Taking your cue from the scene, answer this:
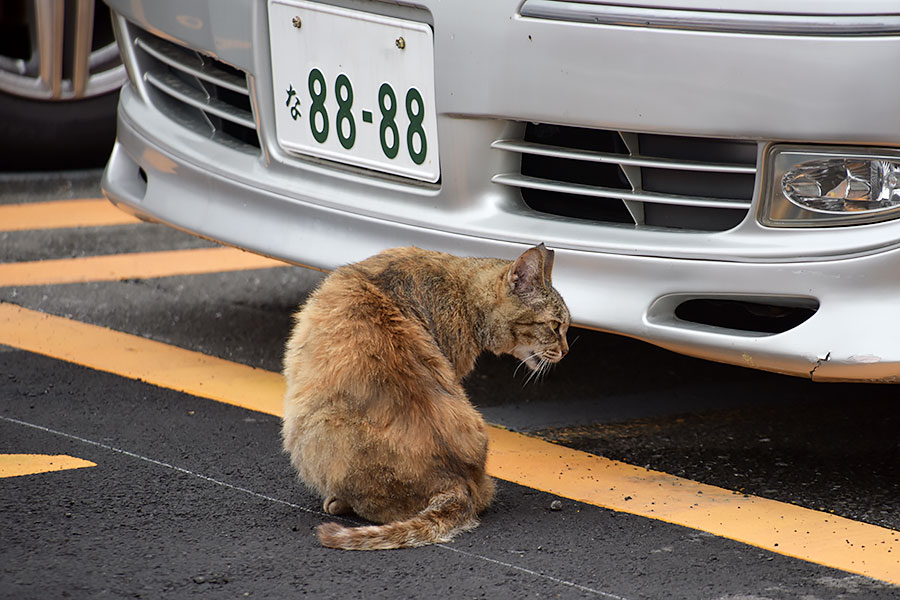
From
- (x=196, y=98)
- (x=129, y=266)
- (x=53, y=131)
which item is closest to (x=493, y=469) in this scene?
(x=196, y=98)

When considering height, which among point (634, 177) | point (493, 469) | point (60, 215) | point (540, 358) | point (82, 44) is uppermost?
point (634, 177)

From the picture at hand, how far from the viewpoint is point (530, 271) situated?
10.7 feet

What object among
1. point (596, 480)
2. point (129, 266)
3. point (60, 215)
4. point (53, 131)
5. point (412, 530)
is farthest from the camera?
point (53, 131)

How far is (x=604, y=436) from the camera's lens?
375 centimetres

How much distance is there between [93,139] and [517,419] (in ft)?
13.0

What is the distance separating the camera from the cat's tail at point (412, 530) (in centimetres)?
285

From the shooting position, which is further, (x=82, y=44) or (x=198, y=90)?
(x=82, y=44)

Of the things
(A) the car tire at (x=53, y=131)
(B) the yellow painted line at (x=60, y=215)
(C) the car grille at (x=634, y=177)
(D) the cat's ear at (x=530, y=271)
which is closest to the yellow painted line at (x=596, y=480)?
(D) the cat's ear at (x=530, y=271)

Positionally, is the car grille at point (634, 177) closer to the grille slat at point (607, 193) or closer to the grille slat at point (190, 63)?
the grille slat at point (607, 193)

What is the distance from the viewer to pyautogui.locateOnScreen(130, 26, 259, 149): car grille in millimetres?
4109

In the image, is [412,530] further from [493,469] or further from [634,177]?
[634,177]

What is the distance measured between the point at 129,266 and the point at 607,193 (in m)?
2.82

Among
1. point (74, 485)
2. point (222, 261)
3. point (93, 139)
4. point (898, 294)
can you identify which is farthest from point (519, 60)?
point (93, 139)

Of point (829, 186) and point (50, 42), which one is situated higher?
point (829, 186)
